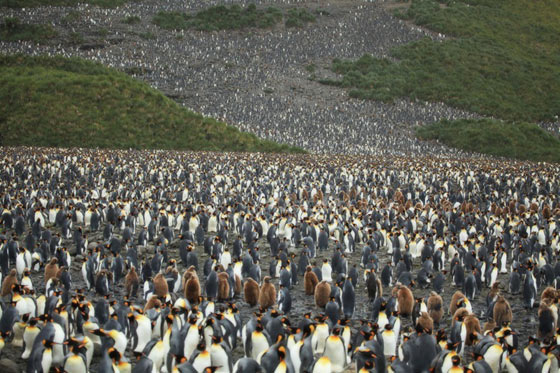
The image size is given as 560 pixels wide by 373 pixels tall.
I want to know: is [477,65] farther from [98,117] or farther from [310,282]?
[310,282]

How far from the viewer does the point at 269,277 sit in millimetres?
9125

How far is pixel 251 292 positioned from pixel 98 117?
29.5 metres

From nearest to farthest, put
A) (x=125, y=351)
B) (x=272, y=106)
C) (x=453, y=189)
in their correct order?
(x=125, y=351) → (x=453, y=189) → (x=272, y=106)

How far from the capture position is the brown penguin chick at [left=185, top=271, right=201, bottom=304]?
8.78m

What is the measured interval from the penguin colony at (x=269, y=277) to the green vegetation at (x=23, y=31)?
43.2m

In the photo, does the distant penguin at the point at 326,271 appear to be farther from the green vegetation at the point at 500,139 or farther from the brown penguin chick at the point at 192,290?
the green vegetation at the point at 500,139

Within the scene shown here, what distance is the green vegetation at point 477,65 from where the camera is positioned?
58.0 meters

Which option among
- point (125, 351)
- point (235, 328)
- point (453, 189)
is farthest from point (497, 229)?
point (125, 351)

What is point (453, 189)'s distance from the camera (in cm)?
2227

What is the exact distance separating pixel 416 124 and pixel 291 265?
43095mm

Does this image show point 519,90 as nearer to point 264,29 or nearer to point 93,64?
point 264,29

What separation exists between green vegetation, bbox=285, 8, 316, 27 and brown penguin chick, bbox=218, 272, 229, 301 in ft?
222

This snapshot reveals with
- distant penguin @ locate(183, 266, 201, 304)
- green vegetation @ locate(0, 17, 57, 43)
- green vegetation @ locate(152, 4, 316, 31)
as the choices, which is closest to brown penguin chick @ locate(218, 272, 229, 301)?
distant penguin @ locate(183, 266, 201, 304)

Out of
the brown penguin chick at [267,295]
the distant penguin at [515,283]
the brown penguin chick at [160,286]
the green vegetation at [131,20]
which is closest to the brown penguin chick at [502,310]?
the distant penguin at [515,283]
